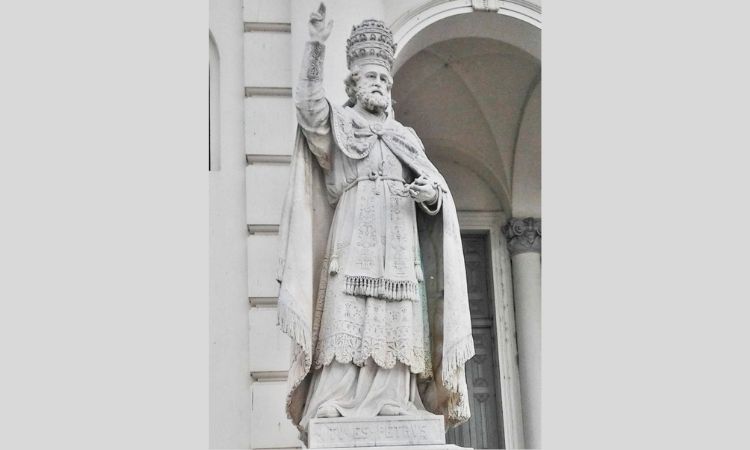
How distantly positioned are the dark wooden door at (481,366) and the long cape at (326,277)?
13.9 ft

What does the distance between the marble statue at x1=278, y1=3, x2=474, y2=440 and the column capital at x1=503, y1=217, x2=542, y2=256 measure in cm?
447

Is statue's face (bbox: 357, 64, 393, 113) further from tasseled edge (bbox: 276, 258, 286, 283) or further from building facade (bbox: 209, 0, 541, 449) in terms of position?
building facade (bbox: 209, 0, 541, 449)

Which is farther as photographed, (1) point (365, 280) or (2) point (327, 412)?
(1) point (365, 280)

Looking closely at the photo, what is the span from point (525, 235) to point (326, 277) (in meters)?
5.02

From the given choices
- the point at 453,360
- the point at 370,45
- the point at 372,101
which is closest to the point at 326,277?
the point at 453,360

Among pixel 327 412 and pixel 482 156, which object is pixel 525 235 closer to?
pixel 482 156

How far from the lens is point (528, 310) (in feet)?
38.7

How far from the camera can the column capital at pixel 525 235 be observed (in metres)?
12.0

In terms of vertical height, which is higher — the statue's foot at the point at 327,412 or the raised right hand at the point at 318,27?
the raised right hand at the point at 318,27

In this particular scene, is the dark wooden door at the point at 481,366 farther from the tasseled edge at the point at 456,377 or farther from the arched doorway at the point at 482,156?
the tasseled edge at the point at 456,377

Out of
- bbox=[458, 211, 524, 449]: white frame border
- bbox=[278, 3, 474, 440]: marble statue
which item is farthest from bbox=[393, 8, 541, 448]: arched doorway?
bbox=[278, 3, 474, 440]: marble statue

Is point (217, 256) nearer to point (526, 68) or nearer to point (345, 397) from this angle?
point (345, 397)

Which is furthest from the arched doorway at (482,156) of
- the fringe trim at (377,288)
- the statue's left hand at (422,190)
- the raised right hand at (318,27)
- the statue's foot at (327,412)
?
the statue's foot at (327,412)

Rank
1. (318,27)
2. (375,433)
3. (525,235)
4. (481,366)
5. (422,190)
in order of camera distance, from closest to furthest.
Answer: (375,433) → (318,27) → (422,190) → (481,366) → (525,235)
